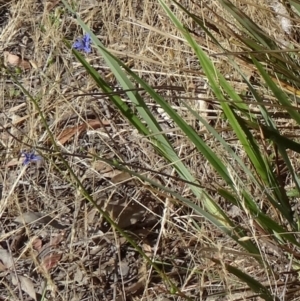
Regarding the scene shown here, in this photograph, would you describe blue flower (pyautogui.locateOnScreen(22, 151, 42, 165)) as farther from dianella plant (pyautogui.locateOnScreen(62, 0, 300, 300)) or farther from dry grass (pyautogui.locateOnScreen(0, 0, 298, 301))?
dianella plant (pyautogui.locateOnScreen(62, 0, 300, 300))

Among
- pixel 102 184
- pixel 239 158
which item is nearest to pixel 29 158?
pixel 102 184

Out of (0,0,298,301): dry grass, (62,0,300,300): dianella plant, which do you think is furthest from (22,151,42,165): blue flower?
(62,0,300,300): dianella plant

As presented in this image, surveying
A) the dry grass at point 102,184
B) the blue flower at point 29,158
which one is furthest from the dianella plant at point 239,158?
the blue flower at point 29,158

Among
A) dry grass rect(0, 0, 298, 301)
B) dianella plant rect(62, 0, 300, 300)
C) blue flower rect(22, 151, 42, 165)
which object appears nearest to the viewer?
dianella plant rect(62, 0, 300, 300)

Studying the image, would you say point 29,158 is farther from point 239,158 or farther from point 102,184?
point 239,158

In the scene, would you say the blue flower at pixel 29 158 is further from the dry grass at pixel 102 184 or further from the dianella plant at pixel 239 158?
the dianella plant at pixel 239 158

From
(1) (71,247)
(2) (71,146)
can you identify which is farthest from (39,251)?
(2) (71,146)

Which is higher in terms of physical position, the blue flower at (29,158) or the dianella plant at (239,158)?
the dianella plant at (239,158)

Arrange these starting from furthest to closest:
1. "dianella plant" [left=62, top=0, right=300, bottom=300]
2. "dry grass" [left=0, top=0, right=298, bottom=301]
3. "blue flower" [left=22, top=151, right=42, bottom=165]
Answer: "blue flower" [left=22, top=151, right=42, bottom=165], "dry grass" [left=0, top=0, right=298, bottom=301], "dianella plant" [left=62, top=0, right=300, bottom=300]
